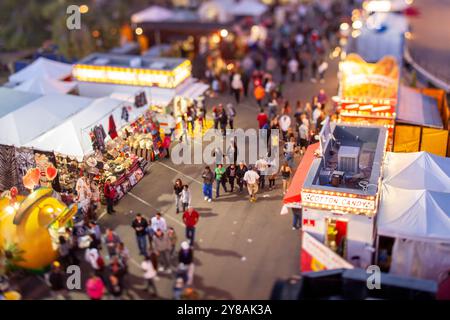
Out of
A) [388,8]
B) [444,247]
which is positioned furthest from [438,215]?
[388,8]

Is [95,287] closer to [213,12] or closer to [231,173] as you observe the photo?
[231,173]

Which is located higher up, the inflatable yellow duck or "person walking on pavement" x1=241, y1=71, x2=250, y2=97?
"person walking on pavement" x1=241, y1=71, x2=250, y2=97

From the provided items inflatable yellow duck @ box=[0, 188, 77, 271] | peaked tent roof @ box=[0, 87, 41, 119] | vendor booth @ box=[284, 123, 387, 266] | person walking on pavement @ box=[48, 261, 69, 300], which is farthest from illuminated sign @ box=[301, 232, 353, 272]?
peaked tent roof @ box=[0, 87, 41, 119]

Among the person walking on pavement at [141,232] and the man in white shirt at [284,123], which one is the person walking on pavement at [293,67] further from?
the person walking on pavement at [141,232]

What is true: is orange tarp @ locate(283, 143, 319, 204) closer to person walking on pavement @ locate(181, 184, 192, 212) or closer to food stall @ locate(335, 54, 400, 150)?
person walking on pavement @ locate(181, 184, 192, 212)
